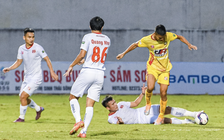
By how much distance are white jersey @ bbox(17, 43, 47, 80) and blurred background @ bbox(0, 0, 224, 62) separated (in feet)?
48.9

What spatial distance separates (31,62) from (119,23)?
15.6 metres

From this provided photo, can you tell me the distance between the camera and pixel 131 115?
879 centimetres

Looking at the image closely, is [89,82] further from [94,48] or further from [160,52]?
[160,52]

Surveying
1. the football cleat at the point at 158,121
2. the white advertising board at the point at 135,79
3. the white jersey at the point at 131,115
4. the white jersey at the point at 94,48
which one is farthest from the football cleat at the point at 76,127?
the white advertising board at the point at 135,79

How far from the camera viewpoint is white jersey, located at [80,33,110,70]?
6609 millimetres

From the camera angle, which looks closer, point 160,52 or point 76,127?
point 76,127

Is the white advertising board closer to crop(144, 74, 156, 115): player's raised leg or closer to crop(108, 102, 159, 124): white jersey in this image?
crop(144, 74, 156, 115): player's raised leg

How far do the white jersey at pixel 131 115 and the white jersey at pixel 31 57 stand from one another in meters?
2.16

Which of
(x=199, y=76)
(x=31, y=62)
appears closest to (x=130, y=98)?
(x=199, y=76)

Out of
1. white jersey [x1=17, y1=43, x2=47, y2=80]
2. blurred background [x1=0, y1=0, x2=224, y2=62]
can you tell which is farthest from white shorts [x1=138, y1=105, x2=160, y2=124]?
blurred background [x1=0, y1=0, x2=224, y2=62]

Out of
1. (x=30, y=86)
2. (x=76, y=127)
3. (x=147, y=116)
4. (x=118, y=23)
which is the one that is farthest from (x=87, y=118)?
(x=118, y=23)

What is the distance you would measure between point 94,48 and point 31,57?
323 cm

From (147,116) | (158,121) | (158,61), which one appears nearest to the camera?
(158,121)

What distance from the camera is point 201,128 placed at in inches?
316
